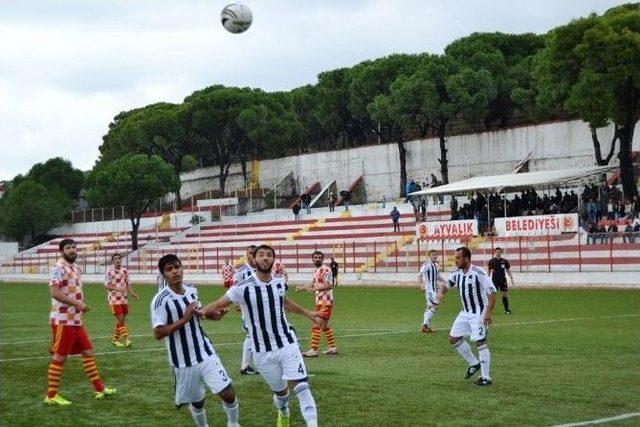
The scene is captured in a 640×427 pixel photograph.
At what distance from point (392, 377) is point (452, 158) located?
6447 centimetres

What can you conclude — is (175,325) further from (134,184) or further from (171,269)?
(134,184)

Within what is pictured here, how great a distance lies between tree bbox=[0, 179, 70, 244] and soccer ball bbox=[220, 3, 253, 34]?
71620mm

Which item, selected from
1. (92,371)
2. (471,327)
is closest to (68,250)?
(92,371)

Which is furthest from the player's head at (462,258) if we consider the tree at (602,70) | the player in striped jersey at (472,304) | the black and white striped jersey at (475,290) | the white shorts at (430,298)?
the tree at (602,70)

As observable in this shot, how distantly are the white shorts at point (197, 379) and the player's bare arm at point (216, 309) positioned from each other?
0.43m

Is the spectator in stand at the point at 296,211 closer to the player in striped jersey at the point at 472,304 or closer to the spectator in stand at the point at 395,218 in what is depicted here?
the spectator in stand at the point at 395,218

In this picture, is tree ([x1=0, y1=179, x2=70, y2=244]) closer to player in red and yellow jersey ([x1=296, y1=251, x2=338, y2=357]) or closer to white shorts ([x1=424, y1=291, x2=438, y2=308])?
white shorts ([x1=424, y1=291, x2=438, y2=308])

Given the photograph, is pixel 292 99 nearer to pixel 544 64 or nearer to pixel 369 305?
pixel 544 64

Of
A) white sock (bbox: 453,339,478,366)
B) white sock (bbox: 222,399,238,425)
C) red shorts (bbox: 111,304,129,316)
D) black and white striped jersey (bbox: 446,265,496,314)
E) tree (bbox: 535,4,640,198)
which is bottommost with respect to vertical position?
white sock (bbox: 453,339,478,366)

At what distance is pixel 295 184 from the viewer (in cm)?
9412

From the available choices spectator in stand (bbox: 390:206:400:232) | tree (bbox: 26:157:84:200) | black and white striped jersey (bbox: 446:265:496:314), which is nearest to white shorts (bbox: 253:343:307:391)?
black and white striped jersey (bbox: 446:265:496:314)

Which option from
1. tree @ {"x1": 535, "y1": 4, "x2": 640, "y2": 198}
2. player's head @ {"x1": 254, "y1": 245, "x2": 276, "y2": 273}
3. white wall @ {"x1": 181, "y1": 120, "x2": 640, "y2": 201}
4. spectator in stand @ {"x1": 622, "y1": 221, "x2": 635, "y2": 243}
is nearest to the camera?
player's head @ {"x1": 254, "y1": 245, "x2": 276, "y2": 273}

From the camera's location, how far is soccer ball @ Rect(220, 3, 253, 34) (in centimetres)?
2534

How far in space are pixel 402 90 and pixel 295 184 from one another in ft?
68.7
